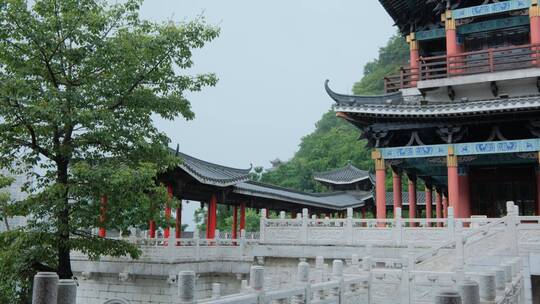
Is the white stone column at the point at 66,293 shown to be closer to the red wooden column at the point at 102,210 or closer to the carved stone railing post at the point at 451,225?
the red wooden column at the point at 102,210

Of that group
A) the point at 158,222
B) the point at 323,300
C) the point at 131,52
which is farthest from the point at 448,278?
the point at 131,52

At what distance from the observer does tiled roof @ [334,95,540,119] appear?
62.2ft

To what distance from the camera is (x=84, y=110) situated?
1277 cm

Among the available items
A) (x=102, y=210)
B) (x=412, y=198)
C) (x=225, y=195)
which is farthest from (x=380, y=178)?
(x=102, y=210)

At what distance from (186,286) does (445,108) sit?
1580 centimetres

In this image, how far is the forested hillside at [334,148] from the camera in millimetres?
72438

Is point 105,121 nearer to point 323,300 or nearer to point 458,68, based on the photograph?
point 323,300

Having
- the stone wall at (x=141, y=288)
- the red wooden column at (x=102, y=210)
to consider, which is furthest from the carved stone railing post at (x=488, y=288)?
the stone wall at (x=141, y=288)

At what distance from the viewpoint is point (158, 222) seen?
14766 millimetres

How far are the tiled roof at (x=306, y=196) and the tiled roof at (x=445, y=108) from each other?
876 cm

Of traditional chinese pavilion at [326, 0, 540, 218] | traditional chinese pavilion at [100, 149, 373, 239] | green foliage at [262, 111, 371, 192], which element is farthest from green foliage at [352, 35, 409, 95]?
traditional chinese pavilion at [326, 0, 540, 218]

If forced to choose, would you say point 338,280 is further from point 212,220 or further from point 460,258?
point 212,220

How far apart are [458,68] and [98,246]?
50.7 ft

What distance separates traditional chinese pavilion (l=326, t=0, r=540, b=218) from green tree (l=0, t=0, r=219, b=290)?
8.94 metres
